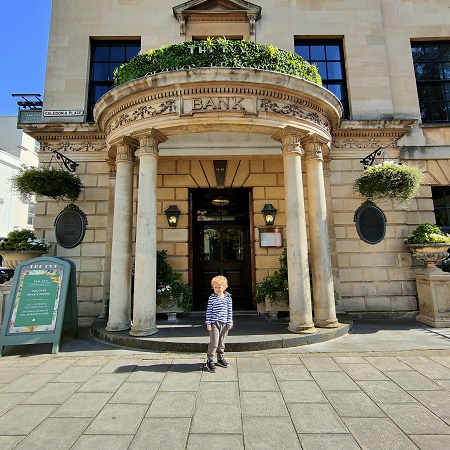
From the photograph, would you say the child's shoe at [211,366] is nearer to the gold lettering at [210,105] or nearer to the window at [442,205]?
the gold lettering at [210,105]

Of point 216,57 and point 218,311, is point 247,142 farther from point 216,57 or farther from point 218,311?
point 218,311

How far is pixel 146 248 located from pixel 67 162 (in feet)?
15.2

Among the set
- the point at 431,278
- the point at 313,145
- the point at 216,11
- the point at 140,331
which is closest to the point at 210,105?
the point at 313,145

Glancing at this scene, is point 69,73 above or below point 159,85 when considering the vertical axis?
above

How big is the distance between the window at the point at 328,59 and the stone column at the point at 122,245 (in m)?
7.22

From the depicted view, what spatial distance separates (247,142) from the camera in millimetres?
7980

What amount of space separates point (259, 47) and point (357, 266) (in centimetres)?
656

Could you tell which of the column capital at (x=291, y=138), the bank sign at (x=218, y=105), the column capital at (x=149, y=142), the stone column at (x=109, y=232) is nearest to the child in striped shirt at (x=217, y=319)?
the column capital at (x=149, y=142)

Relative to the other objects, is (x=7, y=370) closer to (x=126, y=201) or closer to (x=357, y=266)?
(x=126, y=201)

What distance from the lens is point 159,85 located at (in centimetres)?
603

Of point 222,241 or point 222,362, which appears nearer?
point 222,362

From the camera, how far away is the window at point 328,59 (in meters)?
9.73

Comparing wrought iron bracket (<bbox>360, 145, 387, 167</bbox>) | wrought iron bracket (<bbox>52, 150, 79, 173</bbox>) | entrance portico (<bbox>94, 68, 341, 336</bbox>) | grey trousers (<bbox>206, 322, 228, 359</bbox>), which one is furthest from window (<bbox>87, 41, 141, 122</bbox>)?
grey trousers (<bbox>206, 322, 228, 359</bbox>)

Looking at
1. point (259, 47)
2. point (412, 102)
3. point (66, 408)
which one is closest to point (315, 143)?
point (259, 47)
